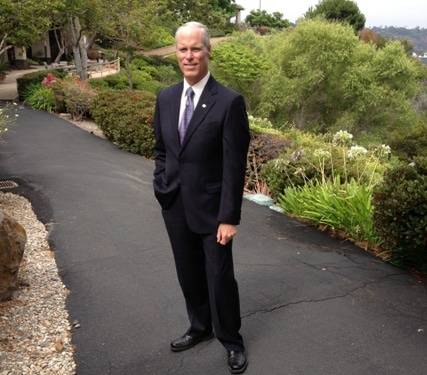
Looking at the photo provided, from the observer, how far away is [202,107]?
2785mm

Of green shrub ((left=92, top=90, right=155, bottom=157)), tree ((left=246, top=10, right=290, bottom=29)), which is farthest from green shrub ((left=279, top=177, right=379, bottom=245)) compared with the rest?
tree ((left=246, top=10, right=290, bottom=29))

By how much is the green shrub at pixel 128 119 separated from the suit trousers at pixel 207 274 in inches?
308

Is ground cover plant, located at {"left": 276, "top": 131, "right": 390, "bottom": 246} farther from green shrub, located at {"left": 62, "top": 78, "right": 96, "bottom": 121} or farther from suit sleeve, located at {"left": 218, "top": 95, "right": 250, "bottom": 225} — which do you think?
green shrub, located at {"left": 62, "top": 78, "right": 96, "bottom": 121}

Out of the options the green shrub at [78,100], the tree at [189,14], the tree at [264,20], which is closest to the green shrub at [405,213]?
the green shrub at [78,100]

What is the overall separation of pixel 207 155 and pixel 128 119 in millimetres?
9028

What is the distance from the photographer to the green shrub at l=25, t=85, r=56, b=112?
59.7 ft

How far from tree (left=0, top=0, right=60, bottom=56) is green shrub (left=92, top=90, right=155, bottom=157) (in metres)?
4.23

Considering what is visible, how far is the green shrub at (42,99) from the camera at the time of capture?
18.2 m

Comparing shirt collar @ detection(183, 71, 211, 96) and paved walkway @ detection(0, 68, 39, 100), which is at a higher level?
shirt collar @ detection(183, 71, 211, 96)

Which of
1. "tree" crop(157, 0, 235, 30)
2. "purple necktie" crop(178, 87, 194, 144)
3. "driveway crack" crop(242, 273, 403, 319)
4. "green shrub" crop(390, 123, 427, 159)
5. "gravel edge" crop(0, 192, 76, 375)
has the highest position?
"tree" crop(157, 0, 235, 30)

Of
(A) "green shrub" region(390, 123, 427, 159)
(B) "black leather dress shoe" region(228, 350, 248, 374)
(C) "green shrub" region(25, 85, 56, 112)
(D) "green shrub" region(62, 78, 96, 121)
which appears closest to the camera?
(B) "black leather dress shoe" region(228, 350, 248, 374)

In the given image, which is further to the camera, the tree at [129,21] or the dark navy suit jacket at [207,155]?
the tree at [129,21]

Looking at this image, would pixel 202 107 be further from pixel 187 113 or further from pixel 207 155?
pixel 207 155

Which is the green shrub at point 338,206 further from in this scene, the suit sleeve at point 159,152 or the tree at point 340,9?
the tree at point 340,9
